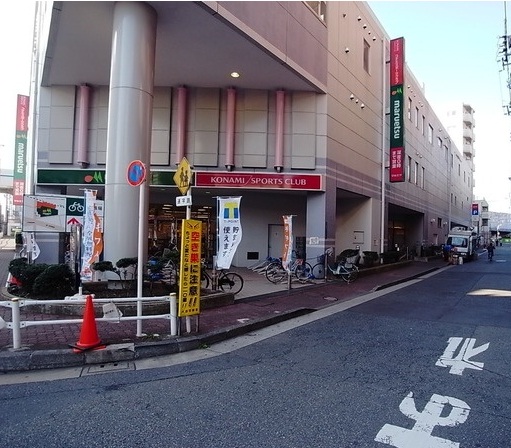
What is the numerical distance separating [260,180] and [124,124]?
675 centimetres

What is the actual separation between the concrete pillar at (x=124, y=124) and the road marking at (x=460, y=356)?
6.97 meters

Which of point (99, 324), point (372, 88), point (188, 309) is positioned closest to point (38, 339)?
point (99, 324)

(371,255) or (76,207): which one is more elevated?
(76,207)

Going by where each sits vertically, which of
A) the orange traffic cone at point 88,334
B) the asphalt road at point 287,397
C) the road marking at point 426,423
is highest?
the orange traffic cone at point 88,334

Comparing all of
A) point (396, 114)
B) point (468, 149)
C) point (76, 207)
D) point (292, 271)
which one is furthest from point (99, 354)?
point (468, 149)

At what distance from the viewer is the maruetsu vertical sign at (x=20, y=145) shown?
24.7 metres

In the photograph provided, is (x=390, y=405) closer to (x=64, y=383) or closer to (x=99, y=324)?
(x=64, y=383)

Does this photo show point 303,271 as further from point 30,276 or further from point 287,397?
point 287,397

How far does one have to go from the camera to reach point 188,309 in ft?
20.4

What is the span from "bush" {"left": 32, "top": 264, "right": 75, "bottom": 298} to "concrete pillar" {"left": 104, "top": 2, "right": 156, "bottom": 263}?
3.65 feet

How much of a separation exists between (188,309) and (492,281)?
1548 centimetres

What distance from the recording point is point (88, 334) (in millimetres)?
5441

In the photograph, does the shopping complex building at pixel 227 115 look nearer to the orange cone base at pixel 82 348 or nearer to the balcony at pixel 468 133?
the orange cone base at pixel 82 348

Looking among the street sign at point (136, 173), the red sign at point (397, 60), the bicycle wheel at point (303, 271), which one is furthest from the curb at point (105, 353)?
the red sign at point (397, 60)
